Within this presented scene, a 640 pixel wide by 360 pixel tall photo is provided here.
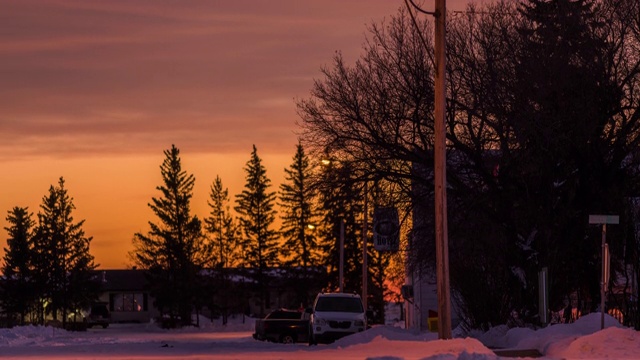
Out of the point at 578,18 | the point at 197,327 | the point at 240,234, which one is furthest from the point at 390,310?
the point at 578,18

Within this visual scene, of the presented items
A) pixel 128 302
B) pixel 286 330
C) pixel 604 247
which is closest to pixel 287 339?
pixel 286 330

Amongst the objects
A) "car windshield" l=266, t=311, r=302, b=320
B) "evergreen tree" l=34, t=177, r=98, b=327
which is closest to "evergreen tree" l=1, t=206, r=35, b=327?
"evergreen tree" l=34, t=177, r=98, b=327

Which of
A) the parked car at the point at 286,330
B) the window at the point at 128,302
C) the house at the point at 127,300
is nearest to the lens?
the parked car at the point at 286,330

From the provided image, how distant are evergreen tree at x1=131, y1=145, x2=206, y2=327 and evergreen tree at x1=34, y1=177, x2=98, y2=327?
6286 mm

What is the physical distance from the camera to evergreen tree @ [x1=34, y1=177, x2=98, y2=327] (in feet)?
346

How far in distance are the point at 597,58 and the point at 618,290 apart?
12766 millimetres

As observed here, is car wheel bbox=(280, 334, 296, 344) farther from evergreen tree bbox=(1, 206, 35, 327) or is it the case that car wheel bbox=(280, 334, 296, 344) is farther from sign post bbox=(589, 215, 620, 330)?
evergreen tree bbox=(1, 206, 35, 327)

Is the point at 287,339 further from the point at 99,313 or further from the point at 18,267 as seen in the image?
the point at 99,313

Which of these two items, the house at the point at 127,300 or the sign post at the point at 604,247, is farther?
the house at the point at 127,300

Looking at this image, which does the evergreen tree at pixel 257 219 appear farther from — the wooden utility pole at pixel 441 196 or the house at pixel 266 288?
the wooden utility pole at pixel 441 196

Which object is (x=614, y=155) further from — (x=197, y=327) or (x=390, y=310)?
(x=390, y=310)

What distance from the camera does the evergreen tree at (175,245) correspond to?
345 ft

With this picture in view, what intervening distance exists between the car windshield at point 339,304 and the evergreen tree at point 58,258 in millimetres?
68973

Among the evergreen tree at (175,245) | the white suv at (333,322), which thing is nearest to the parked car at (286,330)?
the white suv at (333,322)
